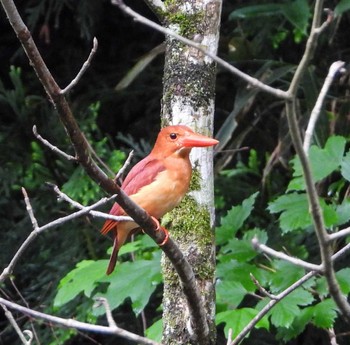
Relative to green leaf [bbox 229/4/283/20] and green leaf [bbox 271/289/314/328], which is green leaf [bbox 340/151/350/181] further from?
green leaf [bbox 229/4/283/20]

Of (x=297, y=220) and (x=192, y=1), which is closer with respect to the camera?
(x=192, y=1)

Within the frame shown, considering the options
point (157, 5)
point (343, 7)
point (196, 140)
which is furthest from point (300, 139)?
point (343, 7)

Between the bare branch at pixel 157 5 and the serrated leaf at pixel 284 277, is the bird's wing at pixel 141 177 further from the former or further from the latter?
the serrated leaf at pixel 284 277

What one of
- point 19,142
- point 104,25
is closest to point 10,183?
point 19,142

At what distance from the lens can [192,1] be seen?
9.18 feet

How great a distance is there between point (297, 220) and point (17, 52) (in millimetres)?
2405

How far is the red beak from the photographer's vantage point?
2.54 metres

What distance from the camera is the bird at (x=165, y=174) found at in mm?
2609

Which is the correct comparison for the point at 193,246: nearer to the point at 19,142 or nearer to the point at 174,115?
the point at 174,115

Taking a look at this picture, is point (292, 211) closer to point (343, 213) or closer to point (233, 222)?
point (343, 213)

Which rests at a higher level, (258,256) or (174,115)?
(174,115)

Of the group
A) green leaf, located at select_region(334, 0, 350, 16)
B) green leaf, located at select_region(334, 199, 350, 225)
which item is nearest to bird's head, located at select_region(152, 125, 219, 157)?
green leaf, located at select_region(334, 199, 350, 225)

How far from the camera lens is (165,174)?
2.72 metres

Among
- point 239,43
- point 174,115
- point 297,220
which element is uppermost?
point 239,43
